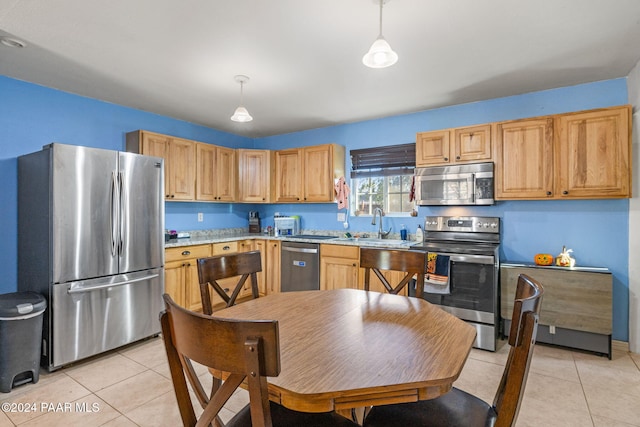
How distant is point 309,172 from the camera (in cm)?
464

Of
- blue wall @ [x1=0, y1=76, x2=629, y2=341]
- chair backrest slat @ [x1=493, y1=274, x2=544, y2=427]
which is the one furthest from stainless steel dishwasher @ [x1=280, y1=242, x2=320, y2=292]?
chair backrest slat @ [x1=493, y1=274, x2=544, y2=427]

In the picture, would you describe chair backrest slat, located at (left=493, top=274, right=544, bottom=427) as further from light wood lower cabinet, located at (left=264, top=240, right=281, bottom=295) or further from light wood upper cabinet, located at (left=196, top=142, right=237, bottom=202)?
light wood upper cabinet, located at (left=196, top=142, right=237, bottom=202)

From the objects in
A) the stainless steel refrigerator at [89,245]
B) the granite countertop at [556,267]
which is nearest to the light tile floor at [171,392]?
the stainless steel refrigerator at [89,245]

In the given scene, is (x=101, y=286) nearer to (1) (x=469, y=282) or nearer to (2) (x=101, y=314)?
(2) (x=101, y=314)

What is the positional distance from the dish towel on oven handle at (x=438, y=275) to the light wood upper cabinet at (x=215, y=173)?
9.60ft

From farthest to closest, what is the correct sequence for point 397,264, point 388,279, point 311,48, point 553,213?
point 388,279, point 553,213, point 311,48, point 397,264

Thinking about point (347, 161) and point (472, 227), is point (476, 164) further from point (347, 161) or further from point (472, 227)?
point (347, 161)

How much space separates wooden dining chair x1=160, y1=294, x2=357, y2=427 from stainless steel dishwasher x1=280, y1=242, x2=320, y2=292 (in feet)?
10.1

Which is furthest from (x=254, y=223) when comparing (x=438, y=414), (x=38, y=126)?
(x=438, y=414)

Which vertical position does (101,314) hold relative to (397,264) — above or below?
below

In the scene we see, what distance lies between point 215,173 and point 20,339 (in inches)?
106

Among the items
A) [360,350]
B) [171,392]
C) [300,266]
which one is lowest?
[171,392]

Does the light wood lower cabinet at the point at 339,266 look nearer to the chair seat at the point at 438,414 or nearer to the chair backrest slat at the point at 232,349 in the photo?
the chair seat at the point at 438,414

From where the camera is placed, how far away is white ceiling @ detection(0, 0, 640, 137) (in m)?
2.03
